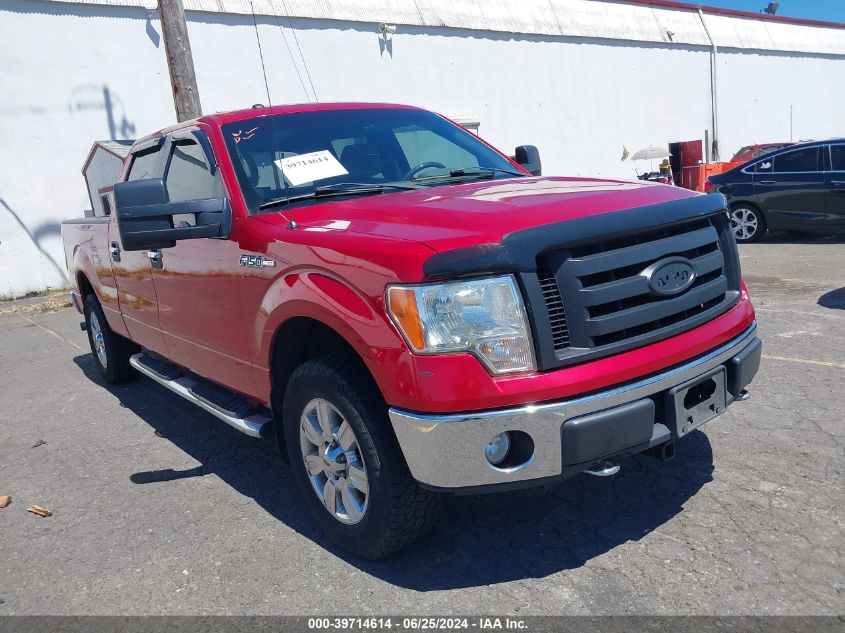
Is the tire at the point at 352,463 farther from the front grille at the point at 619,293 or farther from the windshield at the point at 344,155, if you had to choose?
the windshield at the point at 344,155

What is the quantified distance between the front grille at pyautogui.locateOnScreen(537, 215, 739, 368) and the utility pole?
28.6ft

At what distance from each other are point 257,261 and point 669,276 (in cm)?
176

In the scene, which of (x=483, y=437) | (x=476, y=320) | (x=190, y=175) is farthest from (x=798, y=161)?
(x=483, y=437)

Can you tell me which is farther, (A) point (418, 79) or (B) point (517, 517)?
(A) point (418, 79)

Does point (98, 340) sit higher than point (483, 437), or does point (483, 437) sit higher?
point (483, 437)

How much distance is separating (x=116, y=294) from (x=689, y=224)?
402 cm

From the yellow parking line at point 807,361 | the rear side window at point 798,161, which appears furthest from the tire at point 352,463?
the rear side window at point 798,161

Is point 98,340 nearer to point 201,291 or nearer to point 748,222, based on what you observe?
point 201,291

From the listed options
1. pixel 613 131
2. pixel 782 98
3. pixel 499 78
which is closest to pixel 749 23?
pixel 782 98

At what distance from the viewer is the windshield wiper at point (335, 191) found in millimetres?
3559

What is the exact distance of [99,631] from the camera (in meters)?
2.78

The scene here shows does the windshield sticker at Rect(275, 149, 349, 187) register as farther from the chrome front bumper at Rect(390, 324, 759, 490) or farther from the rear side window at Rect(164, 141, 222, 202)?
the chrome front bumper at Rect(390, 324, 759, 490)

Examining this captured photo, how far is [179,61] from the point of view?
406 inches

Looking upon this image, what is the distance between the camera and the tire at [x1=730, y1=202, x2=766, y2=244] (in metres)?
11.4
